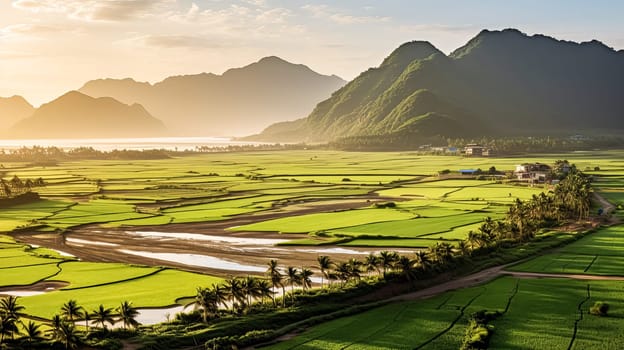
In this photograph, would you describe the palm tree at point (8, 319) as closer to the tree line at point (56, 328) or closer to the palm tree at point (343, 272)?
the tree line at point (56, 328)

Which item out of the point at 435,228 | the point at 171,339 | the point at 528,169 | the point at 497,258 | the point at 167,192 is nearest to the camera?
the point at 171,339

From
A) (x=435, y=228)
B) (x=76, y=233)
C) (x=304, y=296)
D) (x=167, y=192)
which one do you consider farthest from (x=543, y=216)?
(x=167, y=192)

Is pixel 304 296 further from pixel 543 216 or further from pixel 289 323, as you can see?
pixel 543 216

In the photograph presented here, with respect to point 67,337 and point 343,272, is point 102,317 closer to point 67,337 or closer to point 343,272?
point 67,337

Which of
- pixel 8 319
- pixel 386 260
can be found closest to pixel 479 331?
pixel 386 260

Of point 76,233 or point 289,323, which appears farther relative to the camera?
point 76,233

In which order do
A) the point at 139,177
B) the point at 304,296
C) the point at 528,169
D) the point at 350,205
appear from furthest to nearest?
the point at 139,177 < the point at 528,169 < the point at 350,205 < the point at 304,296

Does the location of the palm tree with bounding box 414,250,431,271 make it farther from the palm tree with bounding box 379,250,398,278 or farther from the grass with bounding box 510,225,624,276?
the grass with bounding box 510,225,624,276

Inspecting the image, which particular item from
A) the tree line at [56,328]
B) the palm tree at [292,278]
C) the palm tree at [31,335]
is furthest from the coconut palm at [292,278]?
the palm tree at [31,335]
